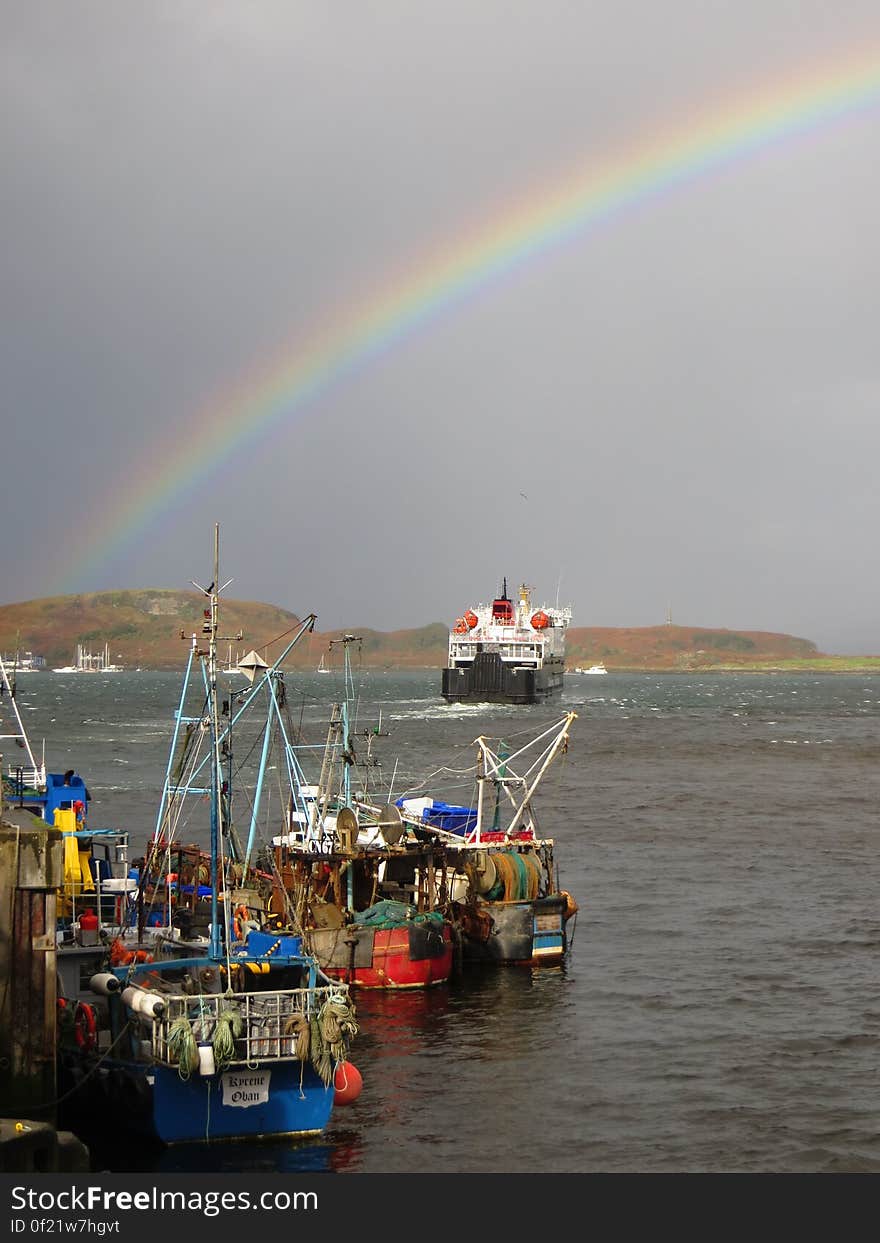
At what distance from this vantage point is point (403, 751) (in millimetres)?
108688

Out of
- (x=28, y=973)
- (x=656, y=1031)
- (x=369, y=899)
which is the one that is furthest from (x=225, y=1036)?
(x=369, y=899)

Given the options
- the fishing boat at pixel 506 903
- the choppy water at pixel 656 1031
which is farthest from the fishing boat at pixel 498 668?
the fishing boat at pixel 506 903

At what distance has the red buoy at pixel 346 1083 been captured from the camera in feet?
78.8

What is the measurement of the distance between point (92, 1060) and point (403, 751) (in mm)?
85010

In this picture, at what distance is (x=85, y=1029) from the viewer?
78.9ft

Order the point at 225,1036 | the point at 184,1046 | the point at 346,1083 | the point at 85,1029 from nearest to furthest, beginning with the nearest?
the point at 184,1046
the point at 225,1036
the point at 85,1029
the point at 346,1083

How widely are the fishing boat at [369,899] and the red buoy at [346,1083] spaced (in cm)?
817

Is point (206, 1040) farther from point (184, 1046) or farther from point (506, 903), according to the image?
point (506, 903)

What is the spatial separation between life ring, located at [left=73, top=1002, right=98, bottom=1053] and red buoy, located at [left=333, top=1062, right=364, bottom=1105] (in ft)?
14.3

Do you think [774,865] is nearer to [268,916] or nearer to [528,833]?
[528,833]

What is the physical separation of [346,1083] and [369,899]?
13374mm

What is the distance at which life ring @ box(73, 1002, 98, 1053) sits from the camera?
23969 mm

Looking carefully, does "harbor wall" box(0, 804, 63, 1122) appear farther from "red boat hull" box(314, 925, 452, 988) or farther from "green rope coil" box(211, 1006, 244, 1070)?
"red boat hull" box(314, 925, 452, 988)
